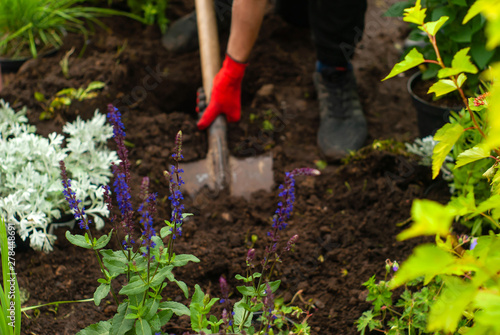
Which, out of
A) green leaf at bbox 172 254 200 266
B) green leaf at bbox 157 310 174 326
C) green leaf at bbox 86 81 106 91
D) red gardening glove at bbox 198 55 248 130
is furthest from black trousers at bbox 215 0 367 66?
green leaf at bbox 157 310 174 326

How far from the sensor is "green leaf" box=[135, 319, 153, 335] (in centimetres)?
119

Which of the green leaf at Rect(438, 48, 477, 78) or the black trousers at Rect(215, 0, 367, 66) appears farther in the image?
the black trousers at Rect(215, 0, 367, 66)

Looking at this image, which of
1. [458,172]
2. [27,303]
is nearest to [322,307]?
[458,172]

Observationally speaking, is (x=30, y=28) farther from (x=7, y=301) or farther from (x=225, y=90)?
(x=7, y=301)

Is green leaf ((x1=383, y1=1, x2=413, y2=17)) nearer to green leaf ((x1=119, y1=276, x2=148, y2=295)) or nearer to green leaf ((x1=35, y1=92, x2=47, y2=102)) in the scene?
green leaf ((x1=119, y1=276, x2=148, y2=295))

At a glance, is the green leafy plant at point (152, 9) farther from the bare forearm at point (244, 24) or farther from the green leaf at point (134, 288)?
the green leaf at point (134, 288)

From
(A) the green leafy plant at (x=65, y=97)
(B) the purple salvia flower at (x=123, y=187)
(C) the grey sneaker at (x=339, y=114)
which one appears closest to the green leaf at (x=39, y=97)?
(A) the green leafy plant at (x=65, y=97)

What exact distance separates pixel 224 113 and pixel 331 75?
28.0 inches

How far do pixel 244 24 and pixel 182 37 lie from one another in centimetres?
94

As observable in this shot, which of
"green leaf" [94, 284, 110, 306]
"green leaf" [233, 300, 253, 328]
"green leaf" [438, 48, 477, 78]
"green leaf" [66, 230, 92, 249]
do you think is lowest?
"green leaf" [233, 300, 253, 328]

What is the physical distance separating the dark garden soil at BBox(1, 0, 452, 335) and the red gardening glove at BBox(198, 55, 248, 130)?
138mm

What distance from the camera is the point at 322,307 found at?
5.76ft

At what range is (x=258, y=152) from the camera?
8.77 feet

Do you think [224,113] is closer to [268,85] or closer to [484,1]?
[268,85]
